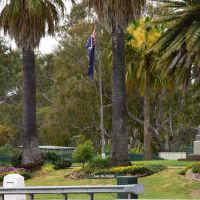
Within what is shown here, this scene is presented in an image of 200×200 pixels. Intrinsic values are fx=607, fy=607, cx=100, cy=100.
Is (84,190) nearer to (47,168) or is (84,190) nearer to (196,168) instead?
(196,168)

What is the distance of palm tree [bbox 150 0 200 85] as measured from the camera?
25.1 metres

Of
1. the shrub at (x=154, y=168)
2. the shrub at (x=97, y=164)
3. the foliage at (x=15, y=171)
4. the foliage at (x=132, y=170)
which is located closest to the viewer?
the foliage at (x=132, y=170)

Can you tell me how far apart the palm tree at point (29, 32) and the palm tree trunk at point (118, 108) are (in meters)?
5.58

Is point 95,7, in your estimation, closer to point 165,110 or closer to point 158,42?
point 158,42

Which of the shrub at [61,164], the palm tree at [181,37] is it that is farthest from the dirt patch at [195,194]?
the shrub at [61,164]

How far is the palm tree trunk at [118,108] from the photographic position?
1185 inches

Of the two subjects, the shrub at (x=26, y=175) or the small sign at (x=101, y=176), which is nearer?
the small sign at (x=101, y=176)

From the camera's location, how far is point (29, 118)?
35094 mm

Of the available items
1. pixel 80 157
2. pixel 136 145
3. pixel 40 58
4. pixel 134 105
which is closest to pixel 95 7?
pixel 80 157

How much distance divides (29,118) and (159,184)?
1204 cm

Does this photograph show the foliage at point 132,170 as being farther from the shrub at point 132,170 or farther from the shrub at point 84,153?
the shrub at point 84,153

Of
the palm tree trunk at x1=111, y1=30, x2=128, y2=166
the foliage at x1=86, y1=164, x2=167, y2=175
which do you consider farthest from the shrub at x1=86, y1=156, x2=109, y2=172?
the foliage at x1=86, y1=164, x2=167, y2=175

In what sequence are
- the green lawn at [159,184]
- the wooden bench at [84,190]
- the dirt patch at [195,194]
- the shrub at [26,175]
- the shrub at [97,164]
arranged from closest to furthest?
the wooden bench at [84,190], the dirt patch at [195,194], the green lawn at [159,184], the shrub at [97,164], the shrub at [26,175]

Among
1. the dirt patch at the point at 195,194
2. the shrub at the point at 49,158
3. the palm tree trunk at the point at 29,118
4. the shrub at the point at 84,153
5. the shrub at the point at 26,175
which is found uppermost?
the palm tree trunk at the point at 29,118
